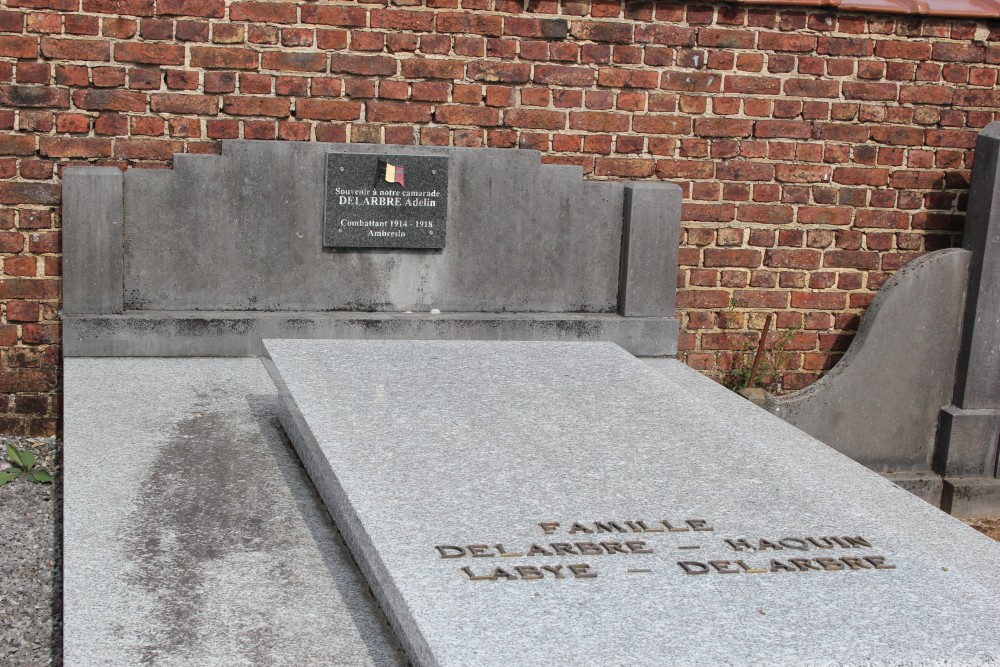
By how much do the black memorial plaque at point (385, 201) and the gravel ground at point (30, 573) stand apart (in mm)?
1426

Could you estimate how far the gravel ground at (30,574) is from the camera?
310cm

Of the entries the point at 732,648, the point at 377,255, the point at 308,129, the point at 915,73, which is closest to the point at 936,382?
the point at 915,73

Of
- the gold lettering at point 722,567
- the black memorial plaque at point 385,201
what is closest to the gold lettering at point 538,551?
the gold lettering at point 722,567

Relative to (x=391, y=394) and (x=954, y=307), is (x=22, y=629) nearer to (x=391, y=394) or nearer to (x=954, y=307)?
(x=391, y=394)

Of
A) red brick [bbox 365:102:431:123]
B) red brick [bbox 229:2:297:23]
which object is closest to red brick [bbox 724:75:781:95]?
red brick [bbox 365:102:431:123]

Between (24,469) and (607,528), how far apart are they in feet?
8.52

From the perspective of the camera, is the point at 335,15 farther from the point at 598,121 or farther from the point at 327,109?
the point at 598,121

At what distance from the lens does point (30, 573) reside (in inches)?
136

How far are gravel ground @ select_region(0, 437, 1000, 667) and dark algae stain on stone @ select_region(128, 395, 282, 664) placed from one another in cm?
45

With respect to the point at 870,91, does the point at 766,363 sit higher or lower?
lower

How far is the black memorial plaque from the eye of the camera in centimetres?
477

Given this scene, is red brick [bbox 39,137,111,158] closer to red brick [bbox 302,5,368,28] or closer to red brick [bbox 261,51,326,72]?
red brick [bbox 261,51,326,72]

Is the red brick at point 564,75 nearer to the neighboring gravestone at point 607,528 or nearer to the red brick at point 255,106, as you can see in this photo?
the red brick at point 255,106

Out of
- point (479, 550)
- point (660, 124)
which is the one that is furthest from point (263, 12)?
point (479, 550)
